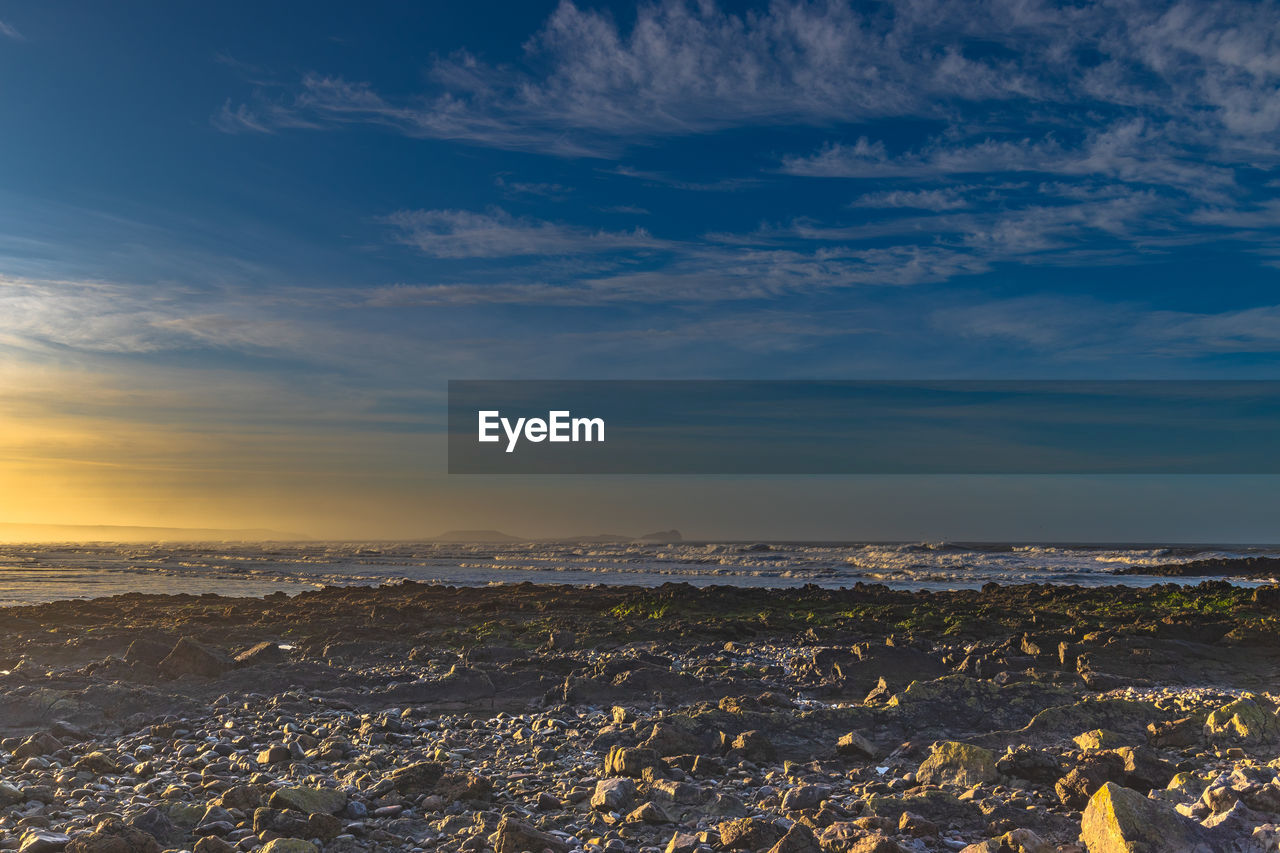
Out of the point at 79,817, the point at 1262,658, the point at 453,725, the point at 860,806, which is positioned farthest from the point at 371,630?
the point at 1262,658

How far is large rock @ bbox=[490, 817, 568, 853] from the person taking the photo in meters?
5.64

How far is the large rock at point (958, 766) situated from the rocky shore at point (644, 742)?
2 cm

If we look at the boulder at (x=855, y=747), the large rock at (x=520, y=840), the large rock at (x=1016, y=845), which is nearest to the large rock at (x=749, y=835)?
the large rock at (x=520, y=840)

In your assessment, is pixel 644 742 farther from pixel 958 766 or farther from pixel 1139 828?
pixel 1139 828

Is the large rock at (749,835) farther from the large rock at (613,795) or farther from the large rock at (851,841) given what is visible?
the large rock at (613,795)

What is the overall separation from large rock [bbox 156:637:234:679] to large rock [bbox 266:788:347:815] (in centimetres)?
578

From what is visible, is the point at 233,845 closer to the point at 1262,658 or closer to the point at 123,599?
the point at 1262,658

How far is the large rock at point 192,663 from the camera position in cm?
1133

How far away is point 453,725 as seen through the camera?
30.3 ft

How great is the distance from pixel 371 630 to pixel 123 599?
11617 mm

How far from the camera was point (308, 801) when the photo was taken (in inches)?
250

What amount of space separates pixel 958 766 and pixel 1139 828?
206 centimetres

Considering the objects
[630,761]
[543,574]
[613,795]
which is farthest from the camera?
[543,574]

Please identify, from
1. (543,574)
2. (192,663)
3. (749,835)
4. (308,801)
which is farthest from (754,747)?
(543,574)
